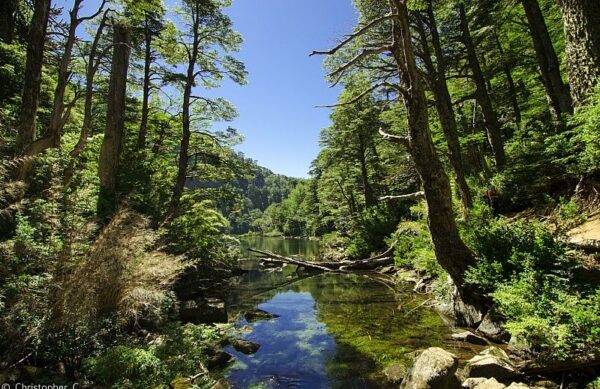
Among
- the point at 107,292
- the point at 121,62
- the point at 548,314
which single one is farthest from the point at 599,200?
the point at 121,62

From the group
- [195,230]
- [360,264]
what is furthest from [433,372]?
[360,264]

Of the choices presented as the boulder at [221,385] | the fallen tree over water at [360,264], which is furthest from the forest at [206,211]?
the fallen tree over water at [360,264]

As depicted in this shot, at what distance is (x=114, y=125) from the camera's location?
12.2 metres

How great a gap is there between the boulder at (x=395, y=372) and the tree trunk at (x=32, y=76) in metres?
8.41

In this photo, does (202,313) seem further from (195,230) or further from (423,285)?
(423,285)

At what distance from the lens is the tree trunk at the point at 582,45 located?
7027 mm

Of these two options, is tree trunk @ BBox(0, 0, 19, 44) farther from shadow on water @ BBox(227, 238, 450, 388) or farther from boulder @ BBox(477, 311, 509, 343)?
boulder @ BBox(477, 311, 509, 343)

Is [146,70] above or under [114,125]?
above

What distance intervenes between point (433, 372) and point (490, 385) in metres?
0.69

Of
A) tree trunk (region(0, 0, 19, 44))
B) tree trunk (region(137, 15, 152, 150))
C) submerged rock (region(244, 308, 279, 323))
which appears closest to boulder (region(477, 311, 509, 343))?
submerged rock (region(244, 308, 279, 323))

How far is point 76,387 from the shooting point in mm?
4500

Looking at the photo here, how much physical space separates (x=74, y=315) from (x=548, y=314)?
691cm

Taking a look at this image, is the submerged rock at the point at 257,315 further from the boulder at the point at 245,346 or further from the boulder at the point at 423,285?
the boulder at the point at 423,285

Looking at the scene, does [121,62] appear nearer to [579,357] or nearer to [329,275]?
[329,275]
